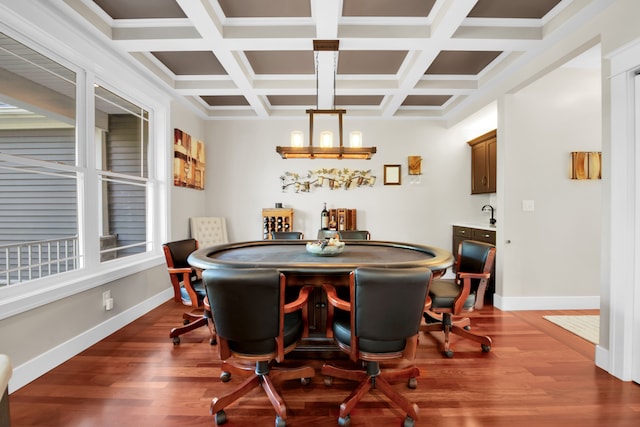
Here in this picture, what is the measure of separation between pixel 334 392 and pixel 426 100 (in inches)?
163

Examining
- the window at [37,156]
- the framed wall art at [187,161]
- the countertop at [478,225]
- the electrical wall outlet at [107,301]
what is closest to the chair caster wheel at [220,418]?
the electrical wall outlet at [107,301]

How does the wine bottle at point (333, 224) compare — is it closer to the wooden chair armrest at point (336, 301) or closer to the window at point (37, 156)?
the wooden chair armrest at point (336, 301)

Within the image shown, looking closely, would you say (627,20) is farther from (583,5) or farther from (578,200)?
(578,200)

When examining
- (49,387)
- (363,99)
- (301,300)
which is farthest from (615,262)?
(49,387)

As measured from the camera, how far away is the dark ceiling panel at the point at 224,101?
438cm

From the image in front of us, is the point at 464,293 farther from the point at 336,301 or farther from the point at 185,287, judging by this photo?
the point at 185,287

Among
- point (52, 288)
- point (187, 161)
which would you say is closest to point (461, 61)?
point (187, 161)

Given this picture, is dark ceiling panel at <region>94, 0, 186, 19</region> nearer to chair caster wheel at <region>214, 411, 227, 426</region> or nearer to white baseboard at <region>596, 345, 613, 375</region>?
chair caster wheel at <region>214, 411, 227, 426</region>

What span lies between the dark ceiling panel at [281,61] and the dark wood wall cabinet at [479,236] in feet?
10.1

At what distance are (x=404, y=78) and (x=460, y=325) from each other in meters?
2.84

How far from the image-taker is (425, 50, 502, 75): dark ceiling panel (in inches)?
124

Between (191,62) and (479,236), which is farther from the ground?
(191,62)

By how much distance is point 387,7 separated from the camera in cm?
245

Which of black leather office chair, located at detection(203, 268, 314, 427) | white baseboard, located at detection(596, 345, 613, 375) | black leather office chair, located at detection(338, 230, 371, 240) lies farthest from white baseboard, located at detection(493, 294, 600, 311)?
black leather office chair, located at detection(203, 268, 314, 427)
